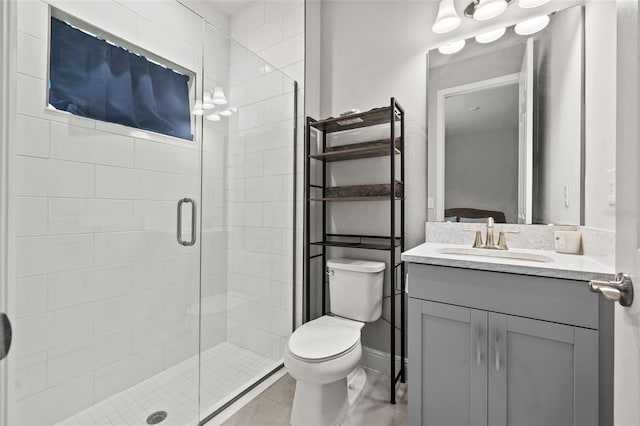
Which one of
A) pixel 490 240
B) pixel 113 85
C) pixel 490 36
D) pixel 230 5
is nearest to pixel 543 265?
pixel 490 240

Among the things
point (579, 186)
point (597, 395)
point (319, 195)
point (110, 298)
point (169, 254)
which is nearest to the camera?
point (597, 395)

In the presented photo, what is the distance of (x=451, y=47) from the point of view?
165cm

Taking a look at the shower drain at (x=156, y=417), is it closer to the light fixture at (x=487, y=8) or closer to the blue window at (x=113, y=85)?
the blue window at (x=113, y=85)

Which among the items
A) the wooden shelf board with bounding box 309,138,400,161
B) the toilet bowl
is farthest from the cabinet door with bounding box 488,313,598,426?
the wooden shelf board with bounding box 309,138,400,161

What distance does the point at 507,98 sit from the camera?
152 centimetres

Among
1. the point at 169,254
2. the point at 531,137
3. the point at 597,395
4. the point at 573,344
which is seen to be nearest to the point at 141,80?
the point at 169,254

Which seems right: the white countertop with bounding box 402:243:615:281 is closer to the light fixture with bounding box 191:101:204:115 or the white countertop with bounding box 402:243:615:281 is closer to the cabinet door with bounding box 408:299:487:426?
the cabinet door with bounding box 408:299:487:426

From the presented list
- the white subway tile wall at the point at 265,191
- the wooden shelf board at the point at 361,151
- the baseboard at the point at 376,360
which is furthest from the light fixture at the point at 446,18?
the baseboard at the point at 376,360

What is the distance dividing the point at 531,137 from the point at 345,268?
3.94 ft

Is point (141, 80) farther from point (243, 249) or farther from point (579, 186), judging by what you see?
point (579, 186)

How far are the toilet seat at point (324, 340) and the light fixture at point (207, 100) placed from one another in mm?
1352

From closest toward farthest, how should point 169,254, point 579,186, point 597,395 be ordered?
1. point 597,395
2. point 579,186
3. point 169,254

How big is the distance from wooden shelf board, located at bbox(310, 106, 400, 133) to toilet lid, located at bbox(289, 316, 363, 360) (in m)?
1.20

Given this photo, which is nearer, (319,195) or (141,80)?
(141,80)
